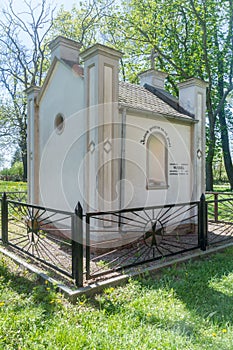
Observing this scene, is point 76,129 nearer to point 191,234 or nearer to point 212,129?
point 191,234

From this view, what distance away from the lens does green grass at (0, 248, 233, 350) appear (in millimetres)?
2918

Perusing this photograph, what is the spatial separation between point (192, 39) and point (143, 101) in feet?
38.0

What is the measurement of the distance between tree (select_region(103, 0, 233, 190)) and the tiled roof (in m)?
7.90

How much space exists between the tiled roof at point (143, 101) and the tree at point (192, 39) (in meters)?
7.90

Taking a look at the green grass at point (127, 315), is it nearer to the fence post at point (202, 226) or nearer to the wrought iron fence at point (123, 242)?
the wrought iron fence at point (123, 242)

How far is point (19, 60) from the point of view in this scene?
70.2 ft

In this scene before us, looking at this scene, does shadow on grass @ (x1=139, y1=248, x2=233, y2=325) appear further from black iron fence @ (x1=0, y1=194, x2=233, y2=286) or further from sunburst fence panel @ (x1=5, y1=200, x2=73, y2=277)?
sunburst fence panel @ (x1=5, y1=200, x2=73, y2=277)

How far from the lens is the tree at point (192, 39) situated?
15.8m

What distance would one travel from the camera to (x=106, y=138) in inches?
247

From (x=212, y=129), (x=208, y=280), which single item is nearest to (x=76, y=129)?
(x=208, y=280)

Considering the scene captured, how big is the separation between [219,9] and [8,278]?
18288mm

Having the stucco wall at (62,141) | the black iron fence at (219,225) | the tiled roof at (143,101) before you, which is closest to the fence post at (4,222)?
the stucco wall at (62,141)

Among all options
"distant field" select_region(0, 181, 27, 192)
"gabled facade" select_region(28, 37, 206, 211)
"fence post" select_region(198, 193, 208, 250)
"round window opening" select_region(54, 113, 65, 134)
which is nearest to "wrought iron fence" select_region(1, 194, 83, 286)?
"gabled facade" select_region(28, 37, 206, 211)

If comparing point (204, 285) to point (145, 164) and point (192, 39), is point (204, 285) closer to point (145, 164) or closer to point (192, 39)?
point (145, 164)
